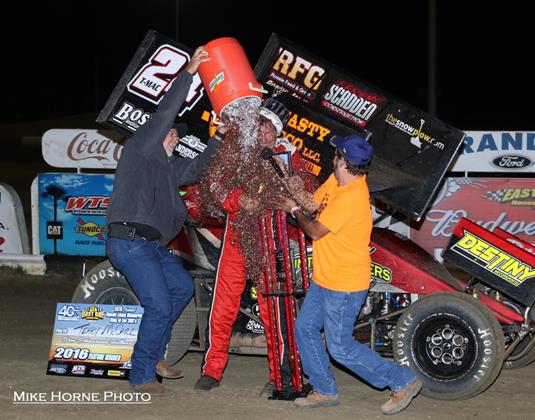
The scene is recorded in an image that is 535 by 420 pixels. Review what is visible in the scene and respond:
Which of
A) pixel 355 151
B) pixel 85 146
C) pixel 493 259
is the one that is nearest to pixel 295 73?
pixel 355 151

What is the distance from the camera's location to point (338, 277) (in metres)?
6.12

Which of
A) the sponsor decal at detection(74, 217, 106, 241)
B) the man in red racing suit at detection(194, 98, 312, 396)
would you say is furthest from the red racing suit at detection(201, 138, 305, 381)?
the sponsor decal at detection(74, 217, 106, 241)

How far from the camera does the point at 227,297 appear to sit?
6727 mm

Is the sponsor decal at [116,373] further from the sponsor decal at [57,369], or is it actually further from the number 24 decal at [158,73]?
the number 24 decal at [158,73]

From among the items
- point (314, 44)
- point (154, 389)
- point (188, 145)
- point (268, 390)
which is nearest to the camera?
point (154, 389)

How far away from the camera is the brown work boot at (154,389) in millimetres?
6672

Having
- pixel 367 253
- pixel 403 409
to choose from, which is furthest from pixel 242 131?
pixel 403 409

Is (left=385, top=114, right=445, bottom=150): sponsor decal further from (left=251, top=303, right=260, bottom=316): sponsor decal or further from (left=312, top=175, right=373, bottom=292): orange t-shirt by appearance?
(left=251, top=303, right=260, bottom=316): sponsor decal

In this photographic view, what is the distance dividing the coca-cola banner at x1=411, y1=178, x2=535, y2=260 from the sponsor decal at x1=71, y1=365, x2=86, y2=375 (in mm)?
6023

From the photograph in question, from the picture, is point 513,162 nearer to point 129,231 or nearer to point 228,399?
point 228,399

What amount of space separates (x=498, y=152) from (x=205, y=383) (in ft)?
21.1

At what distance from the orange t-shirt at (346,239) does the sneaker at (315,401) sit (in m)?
0.79

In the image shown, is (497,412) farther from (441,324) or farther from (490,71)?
(490,71)

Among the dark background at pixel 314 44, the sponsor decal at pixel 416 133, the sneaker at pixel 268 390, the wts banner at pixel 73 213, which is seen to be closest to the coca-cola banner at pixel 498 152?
the wts banner at pixel 73 213
